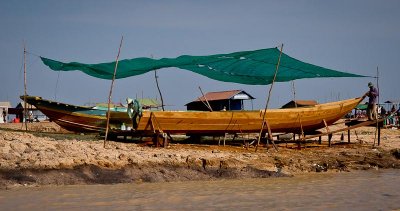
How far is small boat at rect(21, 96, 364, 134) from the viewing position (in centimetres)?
1227

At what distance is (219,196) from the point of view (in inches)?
255

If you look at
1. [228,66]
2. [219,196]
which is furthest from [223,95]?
[219,196]

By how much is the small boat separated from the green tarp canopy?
1153 millimetres

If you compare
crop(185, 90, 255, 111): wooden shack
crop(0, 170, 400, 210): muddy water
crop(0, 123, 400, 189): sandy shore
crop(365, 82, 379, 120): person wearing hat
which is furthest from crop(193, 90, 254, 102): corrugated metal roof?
crop(0, 170, 400, 210): muddy water

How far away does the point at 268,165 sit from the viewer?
9.84 m

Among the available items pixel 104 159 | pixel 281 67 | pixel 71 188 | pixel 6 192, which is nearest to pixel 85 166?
pixel 104 159

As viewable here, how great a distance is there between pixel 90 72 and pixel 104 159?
172 inches

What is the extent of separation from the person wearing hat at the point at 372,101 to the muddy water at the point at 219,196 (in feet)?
17.9

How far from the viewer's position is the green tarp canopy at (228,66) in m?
11.7

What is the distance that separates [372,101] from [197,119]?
5.66m

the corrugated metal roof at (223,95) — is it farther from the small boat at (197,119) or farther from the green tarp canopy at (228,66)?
the green tarp canopy at (228,66)

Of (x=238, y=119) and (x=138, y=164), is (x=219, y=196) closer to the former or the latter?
(x=138, y=164)

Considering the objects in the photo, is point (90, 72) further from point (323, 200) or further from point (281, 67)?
point (323, 200)

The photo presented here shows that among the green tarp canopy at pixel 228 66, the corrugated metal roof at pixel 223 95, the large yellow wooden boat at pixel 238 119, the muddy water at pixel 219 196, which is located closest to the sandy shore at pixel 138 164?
A: the muddy water at pixel 219 196
